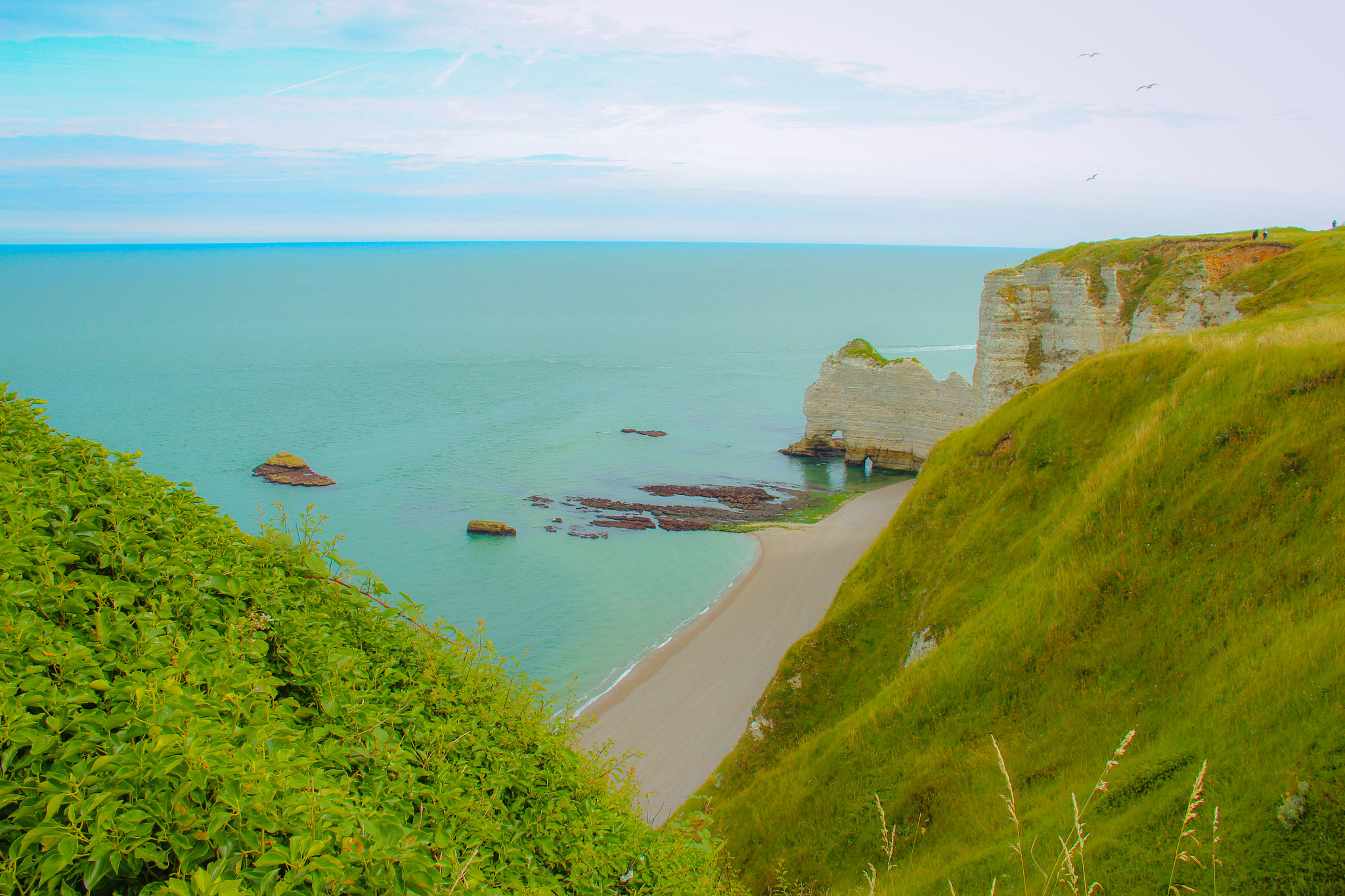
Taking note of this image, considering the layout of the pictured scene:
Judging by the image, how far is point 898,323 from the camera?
6934 inches

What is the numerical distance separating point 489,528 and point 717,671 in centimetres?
2197

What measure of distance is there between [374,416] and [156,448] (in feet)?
70.3

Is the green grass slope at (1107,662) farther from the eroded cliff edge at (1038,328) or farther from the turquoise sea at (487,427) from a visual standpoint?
the turquoise sea at (487,427)

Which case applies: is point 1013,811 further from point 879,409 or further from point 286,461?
point 286,461

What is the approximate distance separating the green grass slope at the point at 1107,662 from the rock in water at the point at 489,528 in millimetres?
33904

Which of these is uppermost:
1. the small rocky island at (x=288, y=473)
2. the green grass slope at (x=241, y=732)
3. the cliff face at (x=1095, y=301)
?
the cliff face at (x=1095, y=301)

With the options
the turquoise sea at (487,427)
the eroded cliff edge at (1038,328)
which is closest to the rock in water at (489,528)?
the turquoise sea at (487,427)

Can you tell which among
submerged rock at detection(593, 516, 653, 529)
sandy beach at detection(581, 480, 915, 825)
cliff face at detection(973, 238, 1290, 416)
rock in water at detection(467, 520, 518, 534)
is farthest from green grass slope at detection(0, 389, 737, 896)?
submerged rock at detection(593, 516, 653, 529)

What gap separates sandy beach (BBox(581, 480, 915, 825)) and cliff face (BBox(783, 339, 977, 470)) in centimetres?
1643

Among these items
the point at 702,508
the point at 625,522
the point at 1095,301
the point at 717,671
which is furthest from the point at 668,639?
the point at 1095,301

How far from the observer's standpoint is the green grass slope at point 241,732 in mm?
4191

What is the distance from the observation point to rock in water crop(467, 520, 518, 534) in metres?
50.4

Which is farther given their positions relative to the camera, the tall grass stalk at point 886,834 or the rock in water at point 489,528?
the rock in water at point 489,528

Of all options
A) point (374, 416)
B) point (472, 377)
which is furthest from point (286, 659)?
point (472, 377)
